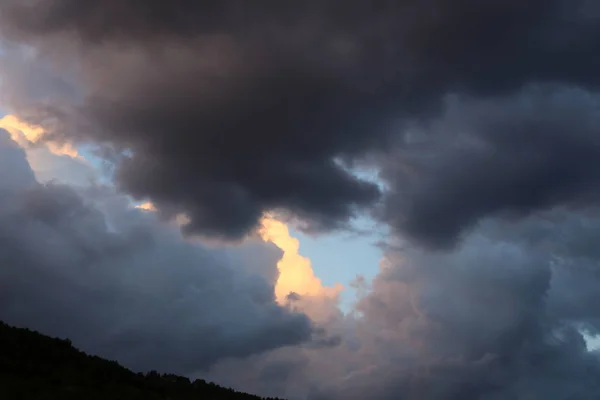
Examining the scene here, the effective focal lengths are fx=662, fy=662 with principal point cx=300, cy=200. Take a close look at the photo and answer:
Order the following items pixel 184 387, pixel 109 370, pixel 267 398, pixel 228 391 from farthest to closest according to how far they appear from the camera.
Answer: pixel 267 398 → pixel 228 391 → pixel 184 387 → pixel 109 370

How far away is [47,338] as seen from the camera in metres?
54.8

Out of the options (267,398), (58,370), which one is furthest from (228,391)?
(58,370)

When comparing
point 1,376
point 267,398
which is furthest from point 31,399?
point 267,398

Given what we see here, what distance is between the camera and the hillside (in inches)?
1639

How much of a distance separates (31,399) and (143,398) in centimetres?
1117

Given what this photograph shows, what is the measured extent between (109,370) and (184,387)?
33.9 feet

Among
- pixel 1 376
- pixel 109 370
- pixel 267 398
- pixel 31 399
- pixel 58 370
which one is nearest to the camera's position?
pixel 31 399

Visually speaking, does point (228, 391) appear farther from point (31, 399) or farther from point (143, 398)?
point (31, 399)

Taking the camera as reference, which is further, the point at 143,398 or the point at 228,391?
the point at 228,391

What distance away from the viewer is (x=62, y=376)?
46.8 m

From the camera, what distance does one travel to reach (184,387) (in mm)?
62250

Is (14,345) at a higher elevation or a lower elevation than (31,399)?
higher

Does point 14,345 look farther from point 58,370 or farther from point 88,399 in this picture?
point 88,399

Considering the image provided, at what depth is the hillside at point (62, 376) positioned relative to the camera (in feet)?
137
